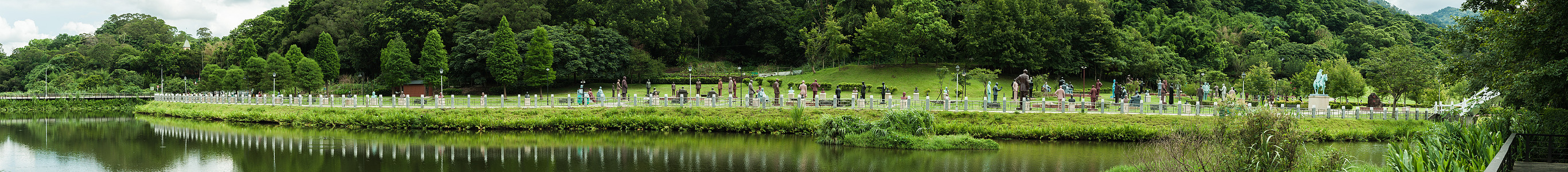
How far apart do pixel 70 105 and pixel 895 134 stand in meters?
45.9

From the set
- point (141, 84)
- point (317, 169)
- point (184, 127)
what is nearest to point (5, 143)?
point (184, 127)

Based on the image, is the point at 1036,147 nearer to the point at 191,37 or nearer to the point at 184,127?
the point at 184,127

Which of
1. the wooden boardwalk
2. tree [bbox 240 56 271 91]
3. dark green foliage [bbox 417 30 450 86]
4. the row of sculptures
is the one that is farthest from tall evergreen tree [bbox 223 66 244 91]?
the wooden boardwalk

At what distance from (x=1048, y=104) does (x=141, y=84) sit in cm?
6063

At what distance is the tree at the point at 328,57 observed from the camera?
55.8 metres

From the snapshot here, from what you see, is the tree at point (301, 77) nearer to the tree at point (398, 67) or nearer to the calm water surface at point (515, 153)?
the tree at point (398, 67)

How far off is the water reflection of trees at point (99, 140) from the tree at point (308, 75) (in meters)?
9.87

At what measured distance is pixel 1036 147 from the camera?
2238cm

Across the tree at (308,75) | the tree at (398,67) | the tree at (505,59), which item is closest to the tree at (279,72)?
the tree at (308,75)

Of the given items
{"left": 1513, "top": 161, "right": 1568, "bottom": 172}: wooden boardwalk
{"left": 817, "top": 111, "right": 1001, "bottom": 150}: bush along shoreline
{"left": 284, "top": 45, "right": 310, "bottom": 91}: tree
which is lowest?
{"left": 817, "top": 111, "right": 1001, "bottom": 150}: bush along shoreline

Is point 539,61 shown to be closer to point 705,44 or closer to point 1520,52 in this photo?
point 705,44

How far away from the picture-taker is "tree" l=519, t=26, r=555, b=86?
1815 inches

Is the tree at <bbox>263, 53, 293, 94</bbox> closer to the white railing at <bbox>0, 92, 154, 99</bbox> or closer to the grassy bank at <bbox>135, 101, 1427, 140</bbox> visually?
the white railing at <bbox>0, 92, 154, 99</bbox>

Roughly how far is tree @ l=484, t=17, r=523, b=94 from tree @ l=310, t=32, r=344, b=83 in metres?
14.1
